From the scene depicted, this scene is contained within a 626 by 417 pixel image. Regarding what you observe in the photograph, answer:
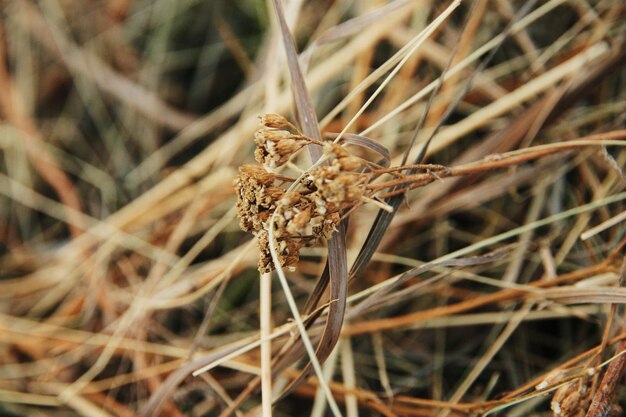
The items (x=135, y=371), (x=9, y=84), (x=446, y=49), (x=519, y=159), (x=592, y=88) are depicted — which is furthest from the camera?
(x=9, y=84)

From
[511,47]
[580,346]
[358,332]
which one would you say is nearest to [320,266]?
[358,332]

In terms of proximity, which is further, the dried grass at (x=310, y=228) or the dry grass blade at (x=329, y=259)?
the dried grass at (x=310, y=228)

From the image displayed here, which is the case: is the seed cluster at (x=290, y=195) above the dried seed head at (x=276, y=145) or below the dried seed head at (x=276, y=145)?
below

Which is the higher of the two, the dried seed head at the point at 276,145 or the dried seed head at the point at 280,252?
the dried seed head at the point at 276,145

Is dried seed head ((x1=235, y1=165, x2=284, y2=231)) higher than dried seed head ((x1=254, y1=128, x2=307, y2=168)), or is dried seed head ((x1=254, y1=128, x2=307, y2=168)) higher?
dried seed head ((x1=254, y1=128, x2=307, y2=168))

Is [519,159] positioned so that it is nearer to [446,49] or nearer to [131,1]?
[446,49]

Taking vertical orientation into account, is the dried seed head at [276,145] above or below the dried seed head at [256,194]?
above

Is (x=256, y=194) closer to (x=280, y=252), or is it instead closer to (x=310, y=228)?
(x=280, y=252)

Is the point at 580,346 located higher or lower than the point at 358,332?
lower
